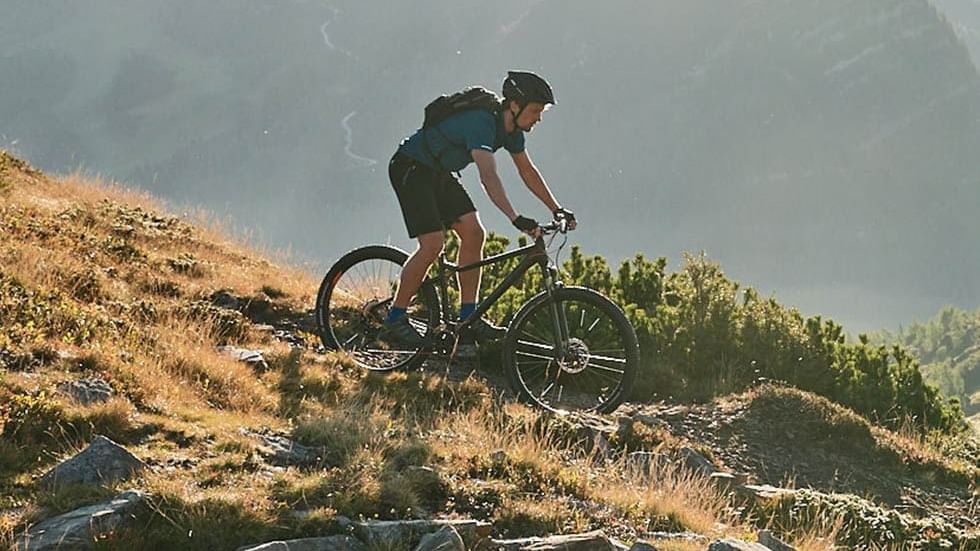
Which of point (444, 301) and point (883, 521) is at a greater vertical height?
point (444, 301)

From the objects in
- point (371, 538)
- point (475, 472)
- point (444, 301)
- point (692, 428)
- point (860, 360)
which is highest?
point (860, 360)

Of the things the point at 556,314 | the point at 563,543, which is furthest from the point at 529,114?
the point at 563,543

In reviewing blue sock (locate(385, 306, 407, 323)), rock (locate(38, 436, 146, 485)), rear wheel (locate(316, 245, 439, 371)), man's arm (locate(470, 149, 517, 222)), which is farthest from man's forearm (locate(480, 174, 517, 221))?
rock (locate(38, 436, 146, 485))

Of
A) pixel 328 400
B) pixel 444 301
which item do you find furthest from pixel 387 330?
pixel 328 400

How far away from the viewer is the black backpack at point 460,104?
8281mm

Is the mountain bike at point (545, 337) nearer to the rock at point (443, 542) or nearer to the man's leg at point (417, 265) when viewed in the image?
the man's leg at point (417, 265)

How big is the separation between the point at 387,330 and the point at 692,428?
3279 mm

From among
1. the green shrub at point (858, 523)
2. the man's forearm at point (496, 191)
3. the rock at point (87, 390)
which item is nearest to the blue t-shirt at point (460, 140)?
the man's forearm at point (496, 191)

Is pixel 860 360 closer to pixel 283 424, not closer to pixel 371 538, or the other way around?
pixel 283 424

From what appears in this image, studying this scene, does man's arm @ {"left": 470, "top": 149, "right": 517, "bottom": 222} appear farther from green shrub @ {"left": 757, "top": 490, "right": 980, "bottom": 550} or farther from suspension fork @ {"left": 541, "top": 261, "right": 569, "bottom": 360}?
green shrub @ {"left": 757, "top": 490, "right": 980, "bottom": 550}

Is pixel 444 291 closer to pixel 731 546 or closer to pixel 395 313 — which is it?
pixel 395 313

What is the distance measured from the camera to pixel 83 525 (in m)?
4.76

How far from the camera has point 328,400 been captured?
820cm

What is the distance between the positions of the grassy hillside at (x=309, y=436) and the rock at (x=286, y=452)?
67 millimetres
